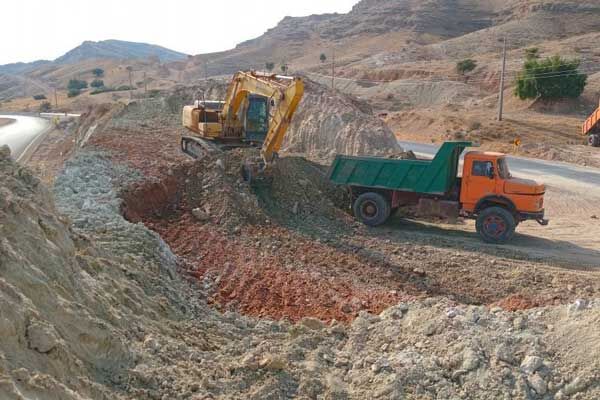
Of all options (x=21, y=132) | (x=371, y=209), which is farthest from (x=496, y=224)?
(x=21, y=132)

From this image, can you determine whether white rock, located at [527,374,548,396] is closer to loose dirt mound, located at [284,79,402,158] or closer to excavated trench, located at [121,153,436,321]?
excavated trench, located at [121,153,436,321]

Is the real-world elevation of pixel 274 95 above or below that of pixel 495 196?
above

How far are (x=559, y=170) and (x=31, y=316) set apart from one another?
2335 centimetres

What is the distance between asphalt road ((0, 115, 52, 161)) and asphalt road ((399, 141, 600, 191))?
2565 centimetres

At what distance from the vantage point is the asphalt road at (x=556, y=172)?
21.5m

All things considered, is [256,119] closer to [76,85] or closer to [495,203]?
[495,203]

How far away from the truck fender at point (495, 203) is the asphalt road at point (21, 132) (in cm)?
2658

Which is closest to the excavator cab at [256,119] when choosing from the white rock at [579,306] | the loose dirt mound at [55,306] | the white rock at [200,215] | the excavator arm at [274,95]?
the excavator arm at [274,95]

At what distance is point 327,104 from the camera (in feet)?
82.7

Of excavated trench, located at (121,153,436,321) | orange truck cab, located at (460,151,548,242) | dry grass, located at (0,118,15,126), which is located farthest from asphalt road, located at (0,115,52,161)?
orange truck cab, located at (460,151,548,242)

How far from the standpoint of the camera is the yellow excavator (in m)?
14.6

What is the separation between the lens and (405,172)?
14.1 m

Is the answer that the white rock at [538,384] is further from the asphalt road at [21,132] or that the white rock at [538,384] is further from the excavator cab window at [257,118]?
the asphalt road at [21,132]

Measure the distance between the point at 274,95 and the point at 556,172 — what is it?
14.4 meters
